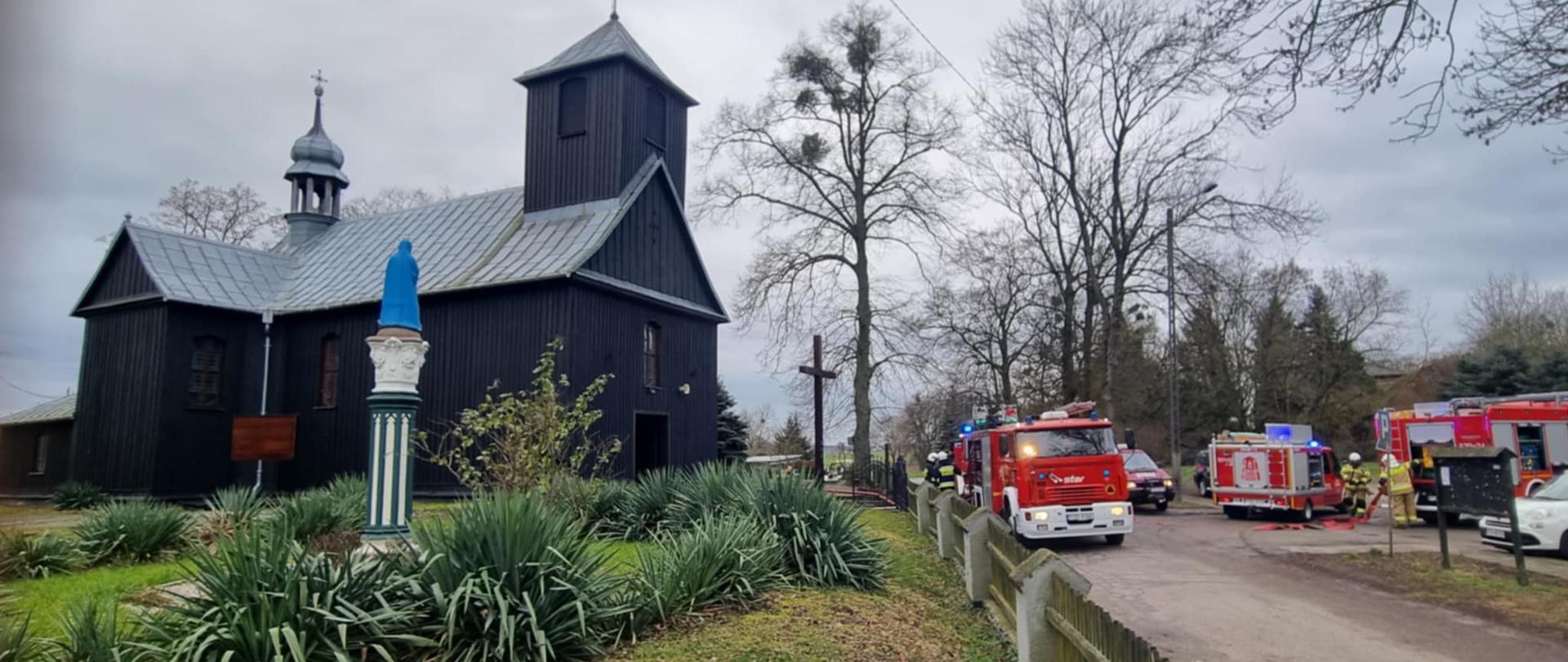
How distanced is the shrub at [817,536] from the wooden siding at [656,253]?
1101 centimetres

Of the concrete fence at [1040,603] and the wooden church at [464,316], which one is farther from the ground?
the wooden church at [464,316]

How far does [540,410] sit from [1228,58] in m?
9.27

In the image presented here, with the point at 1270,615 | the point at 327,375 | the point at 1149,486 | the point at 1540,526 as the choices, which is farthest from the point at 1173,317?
the point at 327,375

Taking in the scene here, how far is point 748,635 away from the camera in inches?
266

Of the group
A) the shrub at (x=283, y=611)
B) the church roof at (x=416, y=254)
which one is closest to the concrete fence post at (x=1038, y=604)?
the shrub at (x=283, y=611)

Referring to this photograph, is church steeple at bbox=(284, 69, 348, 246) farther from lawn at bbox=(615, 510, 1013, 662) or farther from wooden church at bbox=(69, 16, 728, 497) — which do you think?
lawn at bbox=(615, 510, 1013, 662)

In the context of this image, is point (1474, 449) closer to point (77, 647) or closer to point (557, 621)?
point (557, 621)

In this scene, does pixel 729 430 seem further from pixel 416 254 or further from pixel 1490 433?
pixel 1490 433

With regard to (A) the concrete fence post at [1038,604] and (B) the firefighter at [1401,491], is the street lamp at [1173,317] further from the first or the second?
(A) the concrete fence post at [1038,604]

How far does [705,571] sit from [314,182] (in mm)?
26427

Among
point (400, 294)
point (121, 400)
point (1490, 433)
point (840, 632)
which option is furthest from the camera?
point (121, 400)

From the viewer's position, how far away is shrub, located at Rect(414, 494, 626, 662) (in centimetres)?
573

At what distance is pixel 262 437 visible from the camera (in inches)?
840

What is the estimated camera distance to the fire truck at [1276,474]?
66.3 ft
